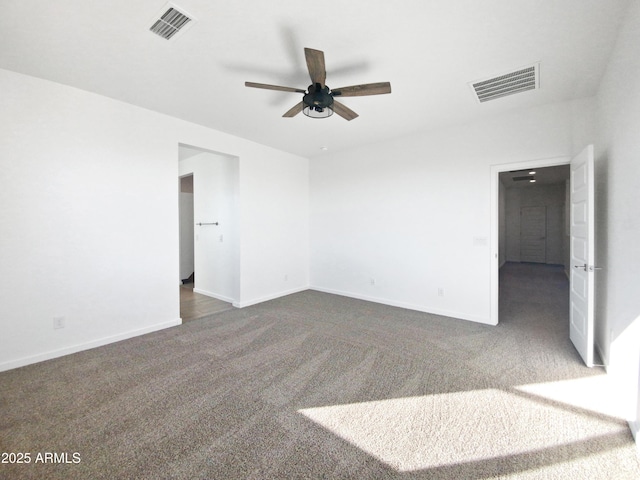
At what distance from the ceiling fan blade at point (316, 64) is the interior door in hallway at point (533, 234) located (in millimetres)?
10160

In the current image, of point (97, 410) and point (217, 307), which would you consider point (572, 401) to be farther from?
point (217, 307)

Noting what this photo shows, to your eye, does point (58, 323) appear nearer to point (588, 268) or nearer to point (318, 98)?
point (318, 98)

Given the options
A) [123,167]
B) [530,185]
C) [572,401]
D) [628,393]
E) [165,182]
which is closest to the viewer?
[628,393]

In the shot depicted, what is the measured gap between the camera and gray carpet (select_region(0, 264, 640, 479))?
1.51 metres

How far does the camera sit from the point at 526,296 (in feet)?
16.6

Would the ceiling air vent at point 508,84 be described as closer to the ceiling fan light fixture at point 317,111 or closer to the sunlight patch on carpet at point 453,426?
the ceiling fan light fixture at point 317,111

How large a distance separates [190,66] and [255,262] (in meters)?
3.03

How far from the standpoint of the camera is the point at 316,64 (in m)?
2.04

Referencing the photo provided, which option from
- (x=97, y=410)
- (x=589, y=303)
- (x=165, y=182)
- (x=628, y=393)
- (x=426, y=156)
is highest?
(x=426, y=156)

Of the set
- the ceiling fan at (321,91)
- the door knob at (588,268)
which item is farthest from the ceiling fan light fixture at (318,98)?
the door knob at (588,268)

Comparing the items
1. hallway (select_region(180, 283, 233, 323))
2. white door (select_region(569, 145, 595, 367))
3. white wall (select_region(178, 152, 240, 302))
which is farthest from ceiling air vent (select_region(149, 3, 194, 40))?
white door (select_region(569, 145, 595, 367))

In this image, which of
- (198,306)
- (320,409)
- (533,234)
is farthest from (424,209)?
(533,234)

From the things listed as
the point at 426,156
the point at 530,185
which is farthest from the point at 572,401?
the point at 530,185

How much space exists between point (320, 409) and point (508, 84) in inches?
140
